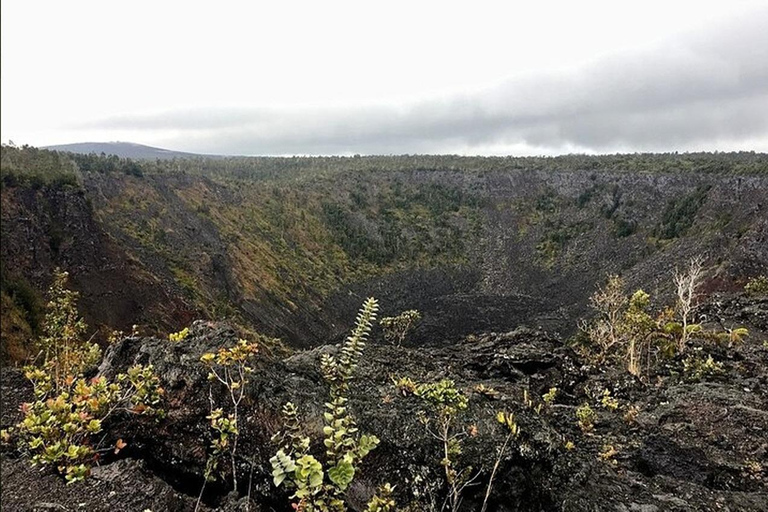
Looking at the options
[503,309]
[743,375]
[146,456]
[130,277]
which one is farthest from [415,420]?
[503,309]

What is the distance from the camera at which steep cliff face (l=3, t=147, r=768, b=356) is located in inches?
1128

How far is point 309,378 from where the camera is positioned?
686 centimetres

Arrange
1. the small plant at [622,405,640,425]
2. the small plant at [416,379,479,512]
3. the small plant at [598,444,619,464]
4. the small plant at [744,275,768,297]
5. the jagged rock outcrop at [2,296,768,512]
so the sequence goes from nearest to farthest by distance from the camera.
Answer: the small plant at [416,379,479,512], the jagged rock outcrop at [2,296,768,512], the small plant at [598,444,619,464], the small plant at [622,405,640,425], the small plant at [744,275,768,297]

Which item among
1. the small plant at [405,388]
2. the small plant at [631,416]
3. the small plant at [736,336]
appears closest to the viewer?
the small plant at [405,388]

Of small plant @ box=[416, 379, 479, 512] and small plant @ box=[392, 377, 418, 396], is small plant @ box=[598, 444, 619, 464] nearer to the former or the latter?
small plant @ box=[392, 377, 418, 396]

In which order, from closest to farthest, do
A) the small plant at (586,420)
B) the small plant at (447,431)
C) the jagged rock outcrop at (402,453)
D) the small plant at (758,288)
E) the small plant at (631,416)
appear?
the small plant at (447,431) < the jagged rock outcrop at (402,453) < the small plant at (586,420) < the small plant at (631,416) < the small plant at (758,288)

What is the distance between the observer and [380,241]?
2995 inches

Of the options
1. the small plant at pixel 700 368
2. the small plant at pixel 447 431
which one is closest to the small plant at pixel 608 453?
the small plant at pixel 447 431

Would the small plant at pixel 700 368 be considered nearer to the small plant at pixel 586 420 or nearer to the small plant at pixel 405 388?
the small plant at pixel 586 420

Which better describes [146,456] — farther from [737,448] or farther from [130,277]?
[130,277]

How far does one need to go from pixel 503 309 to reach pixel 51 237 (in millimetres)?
44070

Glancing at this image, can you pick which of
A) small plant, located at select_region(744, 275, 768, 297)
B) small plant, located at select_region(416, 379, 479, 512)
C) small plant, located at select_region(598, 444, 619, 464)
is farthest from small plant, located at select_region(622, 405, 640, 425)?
small plant, located at select_region(744, 275, 768, 297)

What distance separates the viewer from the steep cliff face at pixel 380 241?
28.6 meters

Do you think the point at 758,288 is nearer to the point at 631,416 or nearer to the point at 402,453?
the point at 631,416
